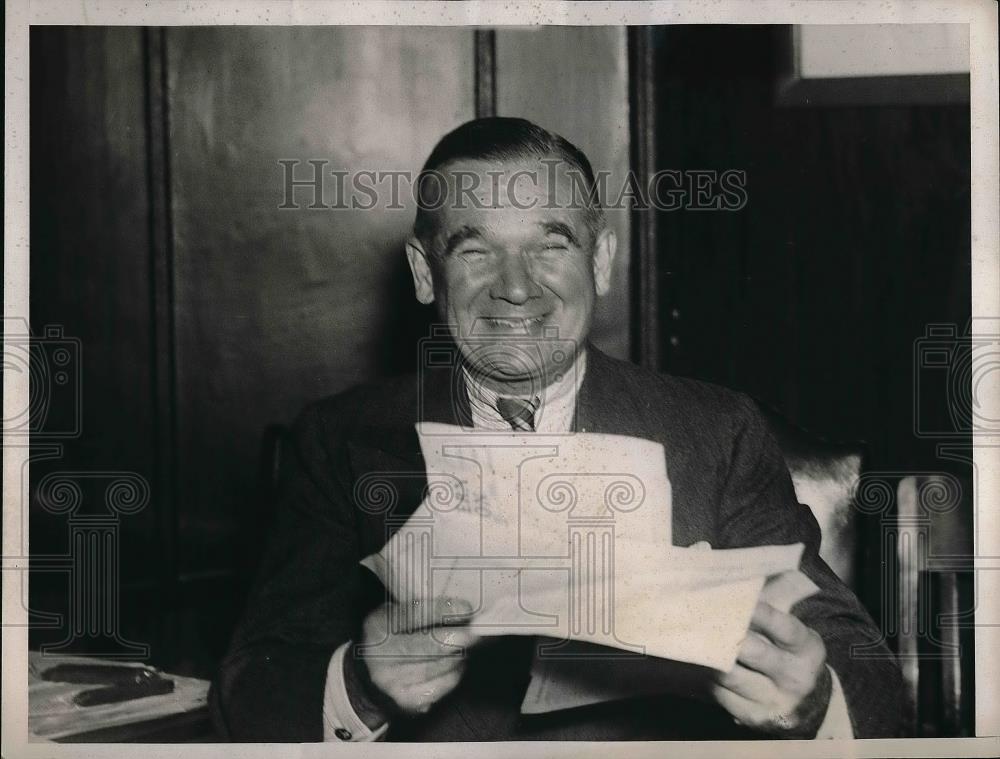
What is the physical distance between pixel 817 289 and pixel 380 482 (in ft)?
3.08

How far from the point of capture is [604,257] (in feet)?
6.79

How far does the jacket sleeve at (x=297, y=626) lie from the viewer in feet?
6.54

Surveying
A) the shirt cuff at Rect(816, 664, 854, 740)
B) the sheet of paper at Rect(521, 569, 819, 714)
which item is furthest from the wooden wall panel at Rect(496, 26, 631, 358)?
the shirt cuff at Rect(816, 664, 854, 740)

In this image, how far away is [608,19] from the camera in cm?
209

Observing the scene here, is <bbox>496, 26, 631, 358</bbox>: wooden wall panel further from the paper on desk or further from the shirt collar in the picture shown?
the paper on desk

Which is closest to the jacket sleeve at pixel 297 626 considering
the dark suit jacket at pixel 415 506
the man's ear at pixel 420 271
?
the dark suit jacket at pixel 415 506

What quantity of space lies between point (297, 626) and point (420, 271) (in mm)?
719

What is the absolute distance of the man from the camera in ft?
6.55

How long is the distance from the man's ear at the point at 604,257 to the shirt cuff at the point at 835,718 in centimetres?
85

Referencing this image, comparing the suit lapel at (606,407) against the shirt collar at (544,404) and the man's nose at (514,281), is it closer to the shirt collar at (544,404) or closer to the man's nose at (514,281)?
the shirt collar at (544,404)

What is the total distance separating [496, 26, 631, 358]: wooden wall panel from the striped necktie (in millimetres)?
199

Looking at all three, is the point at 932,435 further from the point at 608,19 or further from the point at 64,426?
the point at 64,426

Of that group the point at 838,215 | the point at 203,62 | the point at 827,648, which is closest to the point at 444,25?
the point at 203,62

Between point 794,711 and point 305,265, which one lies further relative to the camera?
point 305,265
